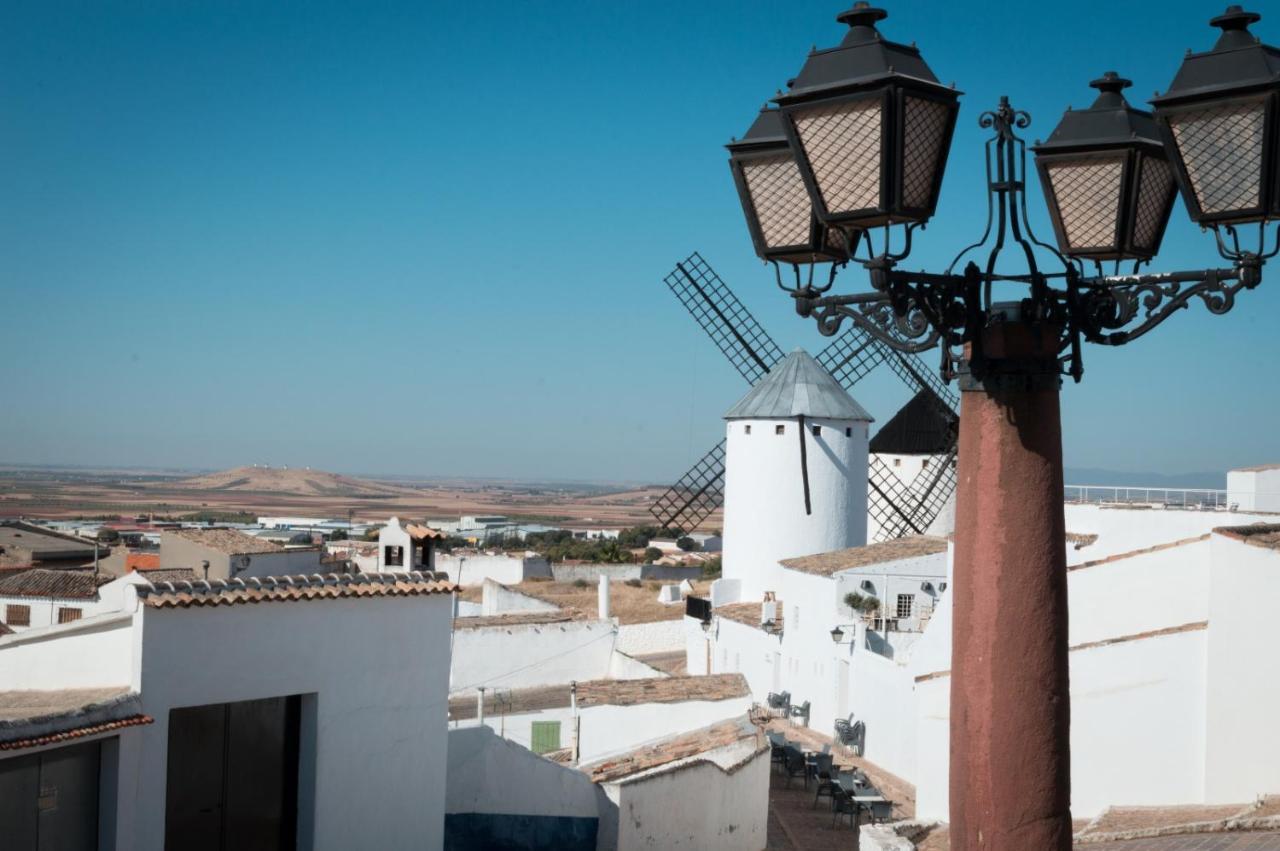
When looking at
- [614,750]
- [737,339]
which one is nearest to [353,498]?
[737,339]

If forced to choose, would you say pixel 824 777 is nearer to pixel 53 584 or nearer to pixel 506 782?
pixel 506 782

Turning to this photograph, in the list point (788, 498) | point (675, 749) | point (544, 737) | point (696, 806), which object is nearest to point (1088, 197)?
point (696, 806)

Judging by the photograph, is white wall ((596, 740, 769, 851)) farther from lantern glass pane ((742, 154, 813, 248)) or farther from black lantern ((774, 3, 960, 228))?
black lantern ((774, 3, 960, 228))

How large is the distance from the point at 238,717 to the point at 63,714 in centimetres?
137

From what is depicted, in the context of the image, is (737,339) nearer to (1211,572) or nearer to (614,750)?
(614,750)

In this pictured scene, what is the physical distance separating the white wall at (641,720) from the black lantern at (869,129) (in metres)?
11.7

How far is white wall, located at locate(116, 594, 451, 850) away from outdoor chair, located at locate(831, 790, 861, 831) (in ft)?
16.0

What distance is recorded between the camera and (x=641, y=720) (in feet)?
46.2

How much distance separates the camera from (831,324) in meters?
3.17

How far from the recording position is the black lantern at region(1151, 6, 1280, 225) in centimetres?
288

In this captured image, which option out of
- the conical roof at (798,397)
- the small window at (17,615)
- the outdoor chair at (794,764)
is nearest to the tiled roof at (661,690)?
the outdoor chair at (794,764)

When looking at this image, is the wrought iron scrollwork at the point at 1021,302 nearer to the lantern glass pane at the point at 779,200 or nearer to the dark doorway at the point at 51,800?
the lantern glass pane at the point at 779,200

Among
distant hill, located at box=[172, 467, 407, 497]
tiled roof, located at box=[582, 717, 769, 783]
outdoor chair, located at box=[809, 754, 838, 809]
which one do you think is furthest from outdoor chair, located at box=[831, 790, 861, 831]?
distant hill, located at box=[172, 467, 407, 497]

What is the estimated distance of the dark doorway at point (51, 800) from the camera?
679 centimetres
